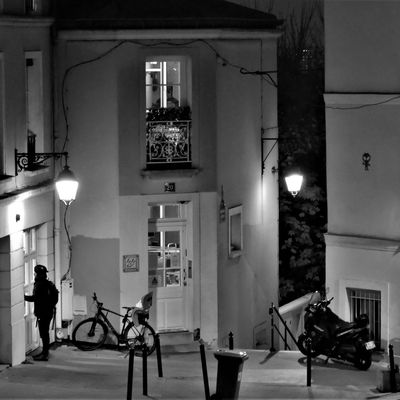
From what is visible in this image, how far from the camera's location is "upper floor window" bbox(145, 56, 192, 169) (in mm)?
24797

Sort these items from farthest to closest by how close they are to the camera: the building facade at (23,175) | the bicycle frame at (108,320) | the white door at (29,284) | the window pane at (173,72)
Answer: the window pane at (173,72) → the bicycle frame at (108,320) → the white door at (29,284) → the building facade at (23,175)

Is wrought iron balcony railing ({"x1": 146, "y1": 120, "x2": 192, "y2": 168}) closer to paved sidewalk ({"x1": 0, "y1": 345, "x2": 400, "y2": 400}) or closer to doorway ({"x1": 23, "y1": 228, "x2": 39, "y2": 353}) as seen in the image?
doorway ({"x1": 23, "y1": 228, "x2": 39, "y2": 353})

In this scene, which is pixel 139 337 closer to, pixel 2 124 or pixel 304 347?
pixel 304 347

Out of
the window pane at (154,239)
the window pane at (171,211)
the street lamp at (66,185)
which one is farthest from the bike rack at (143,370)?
the window pane at (171,211)

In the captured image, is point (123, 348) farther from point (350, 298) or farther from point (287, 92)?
point (287, 92)

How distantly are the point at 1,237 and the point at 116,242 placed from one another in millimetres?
3465

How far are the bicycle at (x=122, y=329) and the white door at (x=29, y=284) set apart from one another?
68cm

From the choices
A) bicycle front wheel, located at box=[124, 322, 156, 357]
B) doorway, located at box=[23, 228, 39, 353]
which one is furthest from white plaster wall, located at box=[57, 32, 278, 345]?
doorway, located at box=[23, 228, 39, 353]

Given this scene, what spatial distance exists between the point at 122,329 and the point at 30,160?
344cm

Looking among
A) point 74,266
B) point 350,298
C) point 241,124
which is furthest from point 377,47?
point 74,266

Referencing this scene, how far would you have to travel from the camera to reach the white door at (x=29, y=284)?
23.2 m

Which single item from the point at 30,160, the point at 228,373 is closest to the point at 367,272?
the point at 30,160

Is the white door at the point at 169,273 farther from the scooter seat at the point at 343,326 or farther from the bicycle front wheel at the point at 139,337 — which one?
the scooter seat at the point at 343,326

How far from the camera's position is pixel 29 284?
2338cm
